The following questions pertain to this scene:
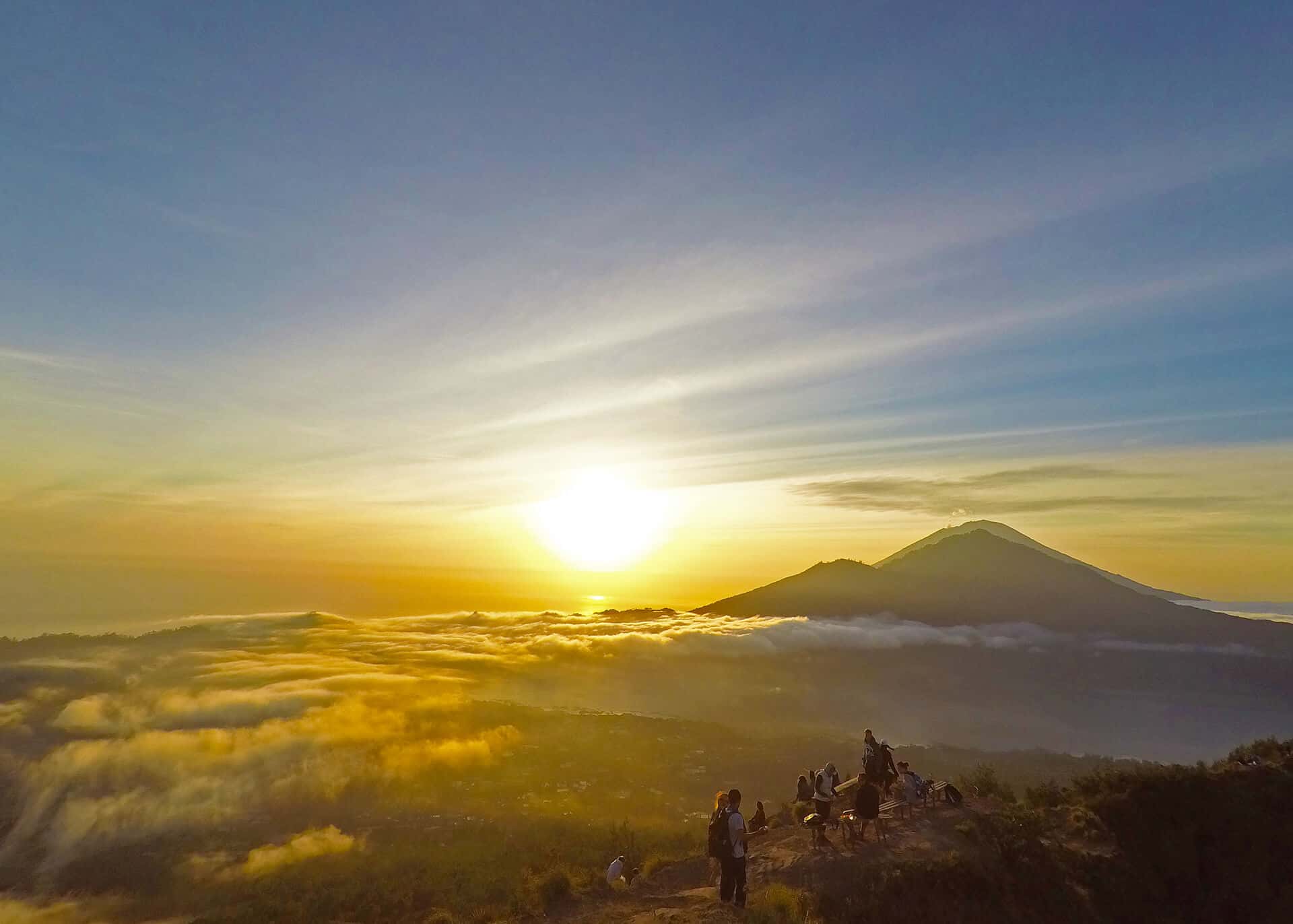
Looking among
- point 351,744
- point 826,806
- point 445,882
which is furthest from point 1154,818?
point 351,744

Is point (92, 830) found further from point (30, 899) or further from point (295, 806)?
point (295, 806)

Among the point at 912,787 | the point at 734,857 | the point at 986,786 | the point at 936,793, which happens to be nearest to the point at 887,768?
the point at 912,787

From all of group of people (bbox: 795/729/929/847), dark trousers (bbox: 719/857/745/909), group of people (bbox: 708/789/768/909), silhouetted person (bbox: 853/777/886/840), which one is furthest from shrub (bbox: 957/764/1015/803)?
group of people (bbox: 708/789/768/909)

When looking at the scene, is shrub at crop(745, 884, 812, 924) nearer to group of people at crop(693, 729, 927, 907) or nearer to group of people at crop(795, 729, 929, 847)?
group of people at crop(693, 729, 927, 907)

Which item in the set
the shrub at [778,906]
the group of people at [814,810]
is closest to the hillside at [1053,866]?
the shrub at [778,906]

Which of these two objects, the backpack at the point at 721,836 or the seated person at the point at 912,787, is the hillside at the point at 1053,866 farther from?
A: the backpack at the point at 721,836

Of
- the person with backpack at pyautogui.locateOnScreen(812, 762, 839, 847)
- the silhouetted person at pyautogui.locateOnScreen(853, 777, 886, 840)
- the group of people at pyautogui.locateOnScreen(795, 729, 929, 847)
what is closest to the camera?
the silhouetted person at pyautogui.locateOnScreen(853, 777, 886, 840)

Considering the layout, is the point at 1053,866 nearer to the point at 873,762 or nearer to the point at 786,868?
the point at 873,762

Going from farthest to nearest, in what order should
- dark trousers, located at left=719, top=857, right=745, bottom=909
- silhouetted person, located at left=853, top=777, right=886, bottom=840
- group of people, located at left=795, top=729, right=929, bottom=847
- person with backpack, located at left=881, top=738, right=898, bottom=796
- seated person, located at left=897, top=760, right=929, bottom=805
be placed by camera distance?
person with backpack, located at left=881, top=738, right=898, bottom=796 < seated person, located at left=897, top=760, right=929, bottom=805 < group of people, located at left=795, top=729, right=929, bottom=847 < silhouetted person, located at left=853, top=777, right=886, bottom=840 < dark trousers, located at left=719, top=857, right=745, bottom=909
